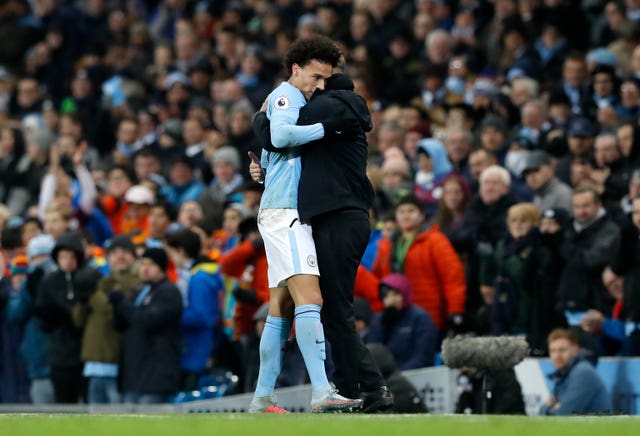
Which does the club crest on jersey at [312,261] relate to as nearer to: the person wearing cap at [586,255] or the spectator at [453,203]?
the person wearing cap at [586,255]

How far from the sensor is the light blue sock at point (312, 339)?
33.2 feet

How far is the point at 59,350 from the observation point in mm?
15875

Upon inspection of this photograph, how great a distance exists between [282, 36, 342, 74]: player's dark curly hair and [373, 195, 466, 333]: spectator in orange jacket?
475cm

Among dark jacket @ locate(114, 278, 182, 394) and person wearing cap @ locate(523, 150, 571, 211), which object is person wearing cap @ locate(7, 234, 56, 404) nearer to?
dark jacket @ locate(114, 278, 182, 394)

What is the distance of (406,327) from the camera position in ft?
47.6

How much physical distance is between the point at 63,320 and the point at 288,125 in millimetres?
6414

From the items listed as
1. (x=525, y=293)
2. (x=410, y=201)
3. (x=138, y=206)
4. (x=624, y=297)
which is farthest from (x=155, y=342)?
(x=624, y=297)

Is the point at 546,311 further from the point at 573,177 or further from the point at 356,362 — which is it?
the point at 356,362

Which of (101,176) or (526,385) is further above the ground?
(101,176)

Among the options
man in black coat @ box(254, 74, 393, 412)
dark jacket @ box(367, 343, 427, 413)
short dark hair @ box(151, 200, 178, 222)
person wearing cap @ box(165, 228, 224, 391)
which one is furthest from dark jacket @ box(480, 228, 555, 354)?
man in black coat @ box(254, 74, 393, 412)

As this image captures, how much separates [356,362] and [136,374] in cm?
524

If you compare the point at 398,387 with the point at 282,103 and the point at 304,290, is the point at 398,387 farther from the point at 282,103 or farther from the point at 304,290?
the point at 282,103

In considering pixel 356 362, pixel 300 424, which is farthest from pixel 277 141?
pixel 300 424

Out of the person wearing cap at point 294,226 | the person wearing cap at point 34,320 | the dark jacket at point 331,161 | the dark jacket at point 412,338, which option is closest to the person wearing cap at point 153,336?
the person wearing cap at point 34,320
